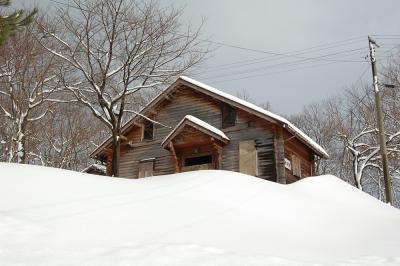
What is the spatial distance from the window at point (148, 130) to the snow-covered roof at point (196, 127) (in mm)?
2336

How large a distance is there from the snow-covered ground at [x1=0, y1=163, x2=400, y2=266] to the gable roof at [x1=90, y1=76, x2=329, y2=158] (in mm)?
7794

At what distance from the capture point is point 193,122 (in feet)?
67.9

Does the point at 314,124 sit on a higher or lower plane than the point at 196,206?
higher

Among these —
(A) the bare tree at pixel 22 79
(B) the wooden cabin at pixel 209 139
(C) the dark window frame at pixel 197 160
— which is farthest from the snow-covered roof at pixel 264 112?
(A) the bare tree at pixel 22 79

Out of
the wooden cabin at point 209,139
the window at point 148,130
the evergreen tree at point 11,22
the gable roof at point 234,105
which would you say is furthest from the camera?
the window at point 148,130

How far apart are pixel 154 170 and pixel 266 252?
16.7 metres

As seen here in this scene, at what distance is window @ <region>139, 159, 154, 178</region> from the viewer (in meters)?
23.0

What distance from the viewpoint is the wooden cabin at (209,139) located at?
19969 mm

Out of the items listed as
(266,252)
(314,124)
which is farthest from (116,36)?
(314,124)

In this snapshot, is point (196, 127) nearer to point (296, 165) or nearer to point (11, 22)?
point (296, 165)

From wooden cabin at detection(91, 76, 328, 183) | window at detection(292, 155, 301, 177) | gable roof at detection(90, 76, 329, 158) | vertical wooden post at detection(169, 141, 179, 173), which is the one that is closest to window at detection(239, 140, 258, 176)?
wooden cabin at detection(91, 76, 328, 183)

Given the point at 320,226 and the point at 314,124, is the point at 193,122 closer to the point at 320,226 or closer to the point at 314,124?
the point at 320,226

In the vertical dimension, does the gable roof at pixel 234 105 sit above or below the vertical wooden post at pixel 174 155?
above

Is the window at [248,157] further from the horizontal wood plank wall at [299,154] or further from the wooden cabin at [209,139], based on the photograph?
the horizontal wood plank wall at [299,154]
